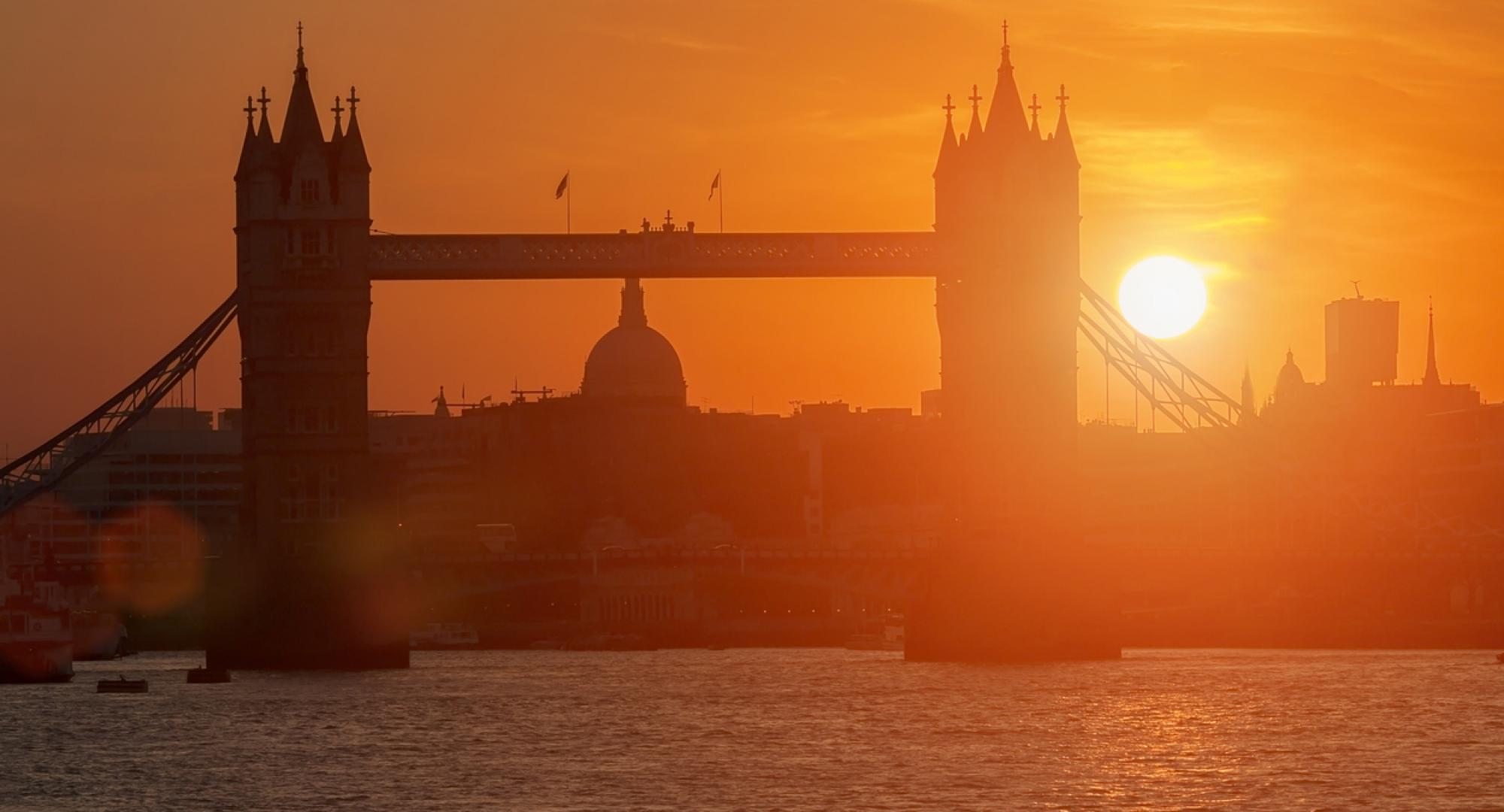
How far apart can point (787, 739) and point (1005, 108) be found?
32.8 meters

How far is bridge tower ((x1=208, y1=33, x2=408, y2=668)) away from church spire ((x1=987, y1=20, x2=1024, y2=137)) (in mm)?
19032

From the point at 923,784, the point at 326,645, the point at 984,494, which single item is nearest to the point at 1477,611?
the point at 984,494

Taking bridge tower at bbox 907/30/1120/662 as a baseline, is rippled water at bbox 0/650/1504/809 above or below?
below

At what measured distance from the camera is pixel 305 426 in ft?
342

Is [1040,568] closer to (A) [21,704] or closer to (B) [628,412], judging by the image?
(A) [21,704]

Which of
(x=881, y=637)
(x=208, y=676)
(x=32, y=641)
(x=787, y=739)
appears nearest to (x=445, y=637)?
(x=881, y=637)

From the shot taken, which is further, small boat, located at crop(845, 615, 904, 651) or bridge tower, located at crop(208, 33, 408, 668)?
small boat, located at crop(845, 615, 904, 651)

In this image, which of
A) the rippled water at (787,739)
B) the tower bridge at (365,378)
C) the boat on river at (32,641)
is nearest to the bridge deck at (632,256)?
the tower bridge at (365,378)

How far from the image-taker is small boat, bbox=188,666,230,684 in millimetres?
102750

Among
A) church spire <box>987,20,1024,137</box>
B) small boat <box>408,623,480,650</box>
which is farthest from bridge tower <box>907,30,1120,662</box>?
small boat <box>408,623,480,650</box>

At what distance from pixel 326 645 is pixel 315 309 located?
982 cm

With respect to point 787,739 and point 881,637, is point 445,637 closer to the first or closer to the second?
point 881,637

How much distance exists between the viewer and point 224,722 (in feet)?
282

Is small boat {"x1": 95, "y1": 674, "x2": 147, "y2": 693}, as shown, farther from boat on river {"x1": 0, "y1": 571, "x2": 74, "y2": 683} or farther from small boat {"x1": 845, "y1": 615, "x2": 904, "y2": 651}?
small boat {"x1": 845, "y1": 615, "x2": 904, "y2": 651}
